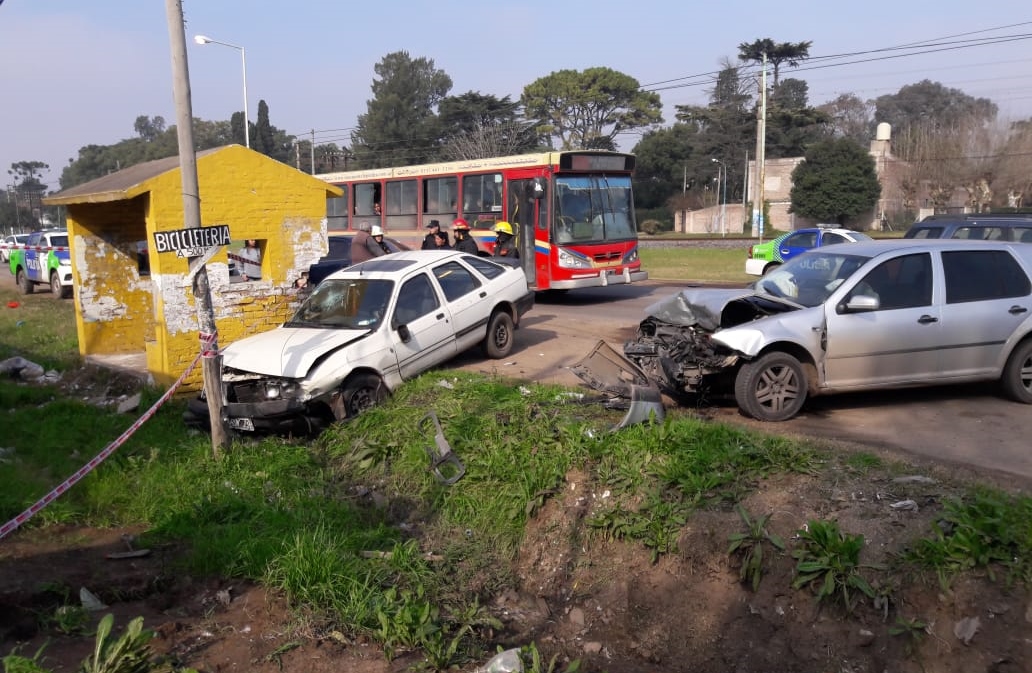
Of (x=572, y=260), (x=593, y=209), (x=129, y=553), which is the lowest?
(x=129, y=553)

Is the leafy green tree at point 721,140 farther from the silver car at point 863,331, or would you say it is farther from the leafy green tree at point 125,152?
the silver car at point 863,331

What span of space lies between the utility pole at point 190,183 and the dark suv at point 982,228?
456 inches

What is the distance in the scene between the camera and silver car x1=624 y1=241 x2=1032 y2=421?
7586mm

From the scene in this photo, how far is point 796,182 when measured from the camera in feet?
177

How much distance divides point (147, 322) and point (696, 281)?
567 inches

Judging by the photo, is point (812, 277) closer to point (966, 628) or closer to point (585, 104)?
point (966, 628)

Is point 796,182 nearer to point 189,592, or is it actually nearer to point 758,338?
point 758,338

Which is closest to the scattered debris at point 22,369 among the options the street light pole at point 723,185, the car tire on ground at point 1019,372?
the car tire on ground at point 1019,372

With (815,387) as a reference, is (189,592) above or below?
below

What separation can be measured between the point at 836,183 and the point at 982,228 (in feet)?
129

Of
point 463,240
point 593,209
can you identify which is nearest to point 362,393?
point 463,240

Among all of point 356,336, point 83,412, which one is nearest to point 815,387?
point 356,336

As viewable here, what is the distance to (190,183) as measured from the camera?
7641mm

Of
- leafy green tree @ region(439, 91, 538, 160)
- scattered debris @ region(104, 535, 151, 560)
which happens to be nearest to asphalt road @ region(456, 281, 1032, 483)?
scattered debris @ region(104, 535, 151, 560)
